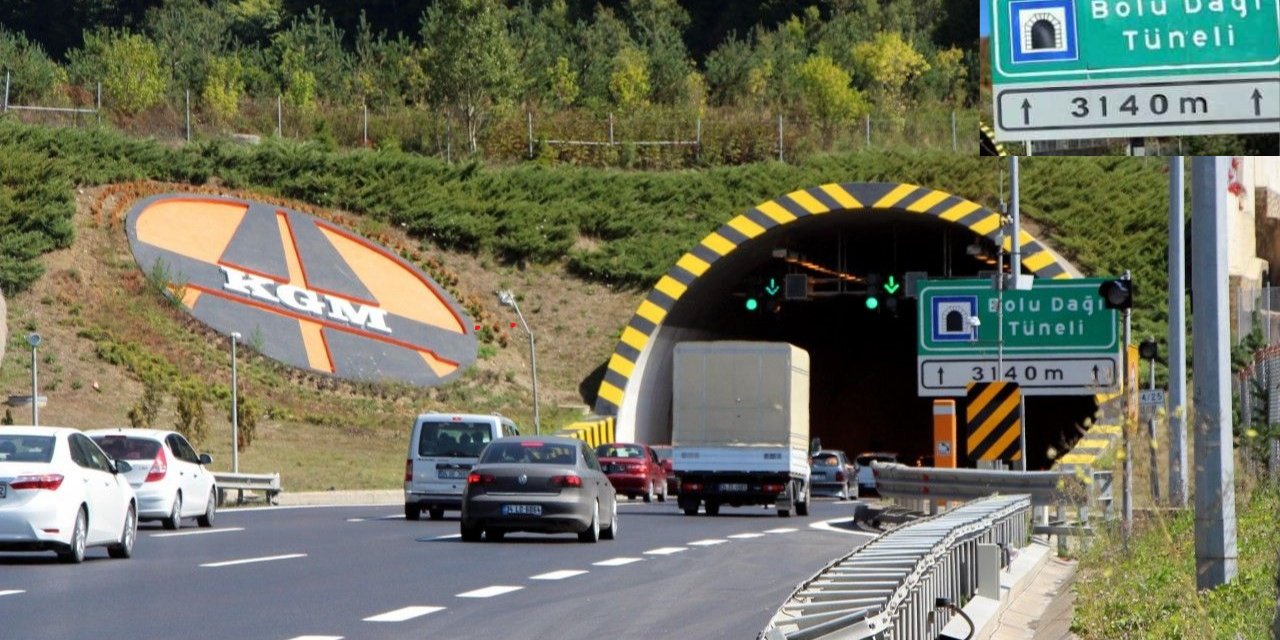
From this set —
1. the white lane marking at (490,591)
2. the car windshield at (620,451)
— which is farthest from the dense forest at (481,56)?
the white lane marking at (490,591)

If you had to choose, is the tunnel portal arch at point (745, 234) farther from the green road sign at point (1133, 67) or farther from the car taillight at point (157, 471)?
the green road sign at point (1133, 67)

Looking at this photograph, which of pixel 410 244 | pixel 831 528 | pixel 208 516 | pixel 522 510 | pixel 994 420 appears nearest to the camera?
pixel 522 510

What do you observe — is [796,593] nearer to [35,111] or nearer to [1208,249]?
[1208,249]

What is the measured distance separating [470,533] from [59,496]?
733 centimetres

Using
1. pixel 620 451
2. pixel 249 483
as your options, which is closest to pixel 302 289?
pixel 620 451

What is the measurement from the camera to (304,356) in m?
59.5

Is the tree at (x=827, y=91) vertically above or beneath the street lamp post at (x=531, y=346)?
above

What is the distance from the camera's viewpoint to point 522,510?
90.0 ft

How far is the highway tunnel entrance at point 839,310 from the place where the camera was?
187 ft

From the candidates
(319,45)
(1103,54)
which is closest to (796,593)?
(1103,54)

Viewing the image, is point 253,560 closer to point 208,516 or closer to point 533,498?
point 533,498

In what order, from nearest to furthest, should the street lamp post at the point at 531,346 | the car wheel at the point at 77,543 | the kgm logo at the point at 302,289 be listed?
the car wheel at the point at 77,543
the street lamp post at the point at 531,346
the kgm logo at the point at 302,289

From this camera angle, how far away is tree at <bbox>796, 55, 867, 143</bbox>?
92338mm

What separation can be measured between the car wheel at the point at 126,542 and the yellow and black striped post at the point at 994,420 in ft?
41.6
